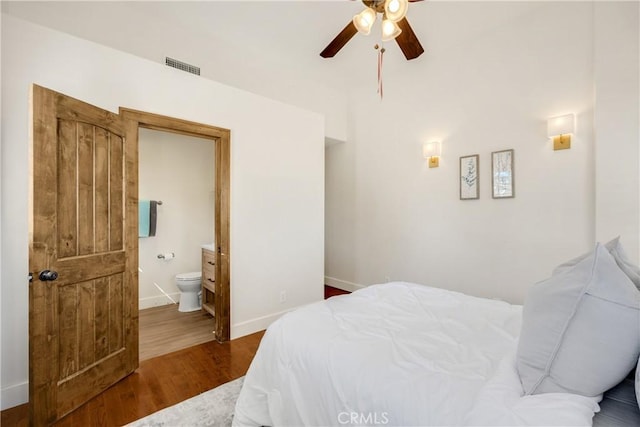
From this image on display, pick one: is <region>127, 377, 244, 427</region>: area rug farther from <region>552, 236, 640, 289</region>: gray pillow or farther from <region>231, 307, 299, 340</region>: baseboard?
<region>552, 236, 640, 289</region>: gray pillow

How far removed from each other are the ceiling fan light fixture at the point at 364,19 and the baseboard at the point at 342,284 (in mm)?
3396

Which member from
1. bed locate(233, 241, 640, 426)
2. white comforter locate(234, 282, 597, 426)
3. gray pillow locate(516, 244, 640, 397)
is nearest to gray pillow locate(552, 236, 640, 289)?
bed locate(233, 241, 640, 426)

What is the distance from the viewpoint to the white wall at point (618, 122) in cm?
224

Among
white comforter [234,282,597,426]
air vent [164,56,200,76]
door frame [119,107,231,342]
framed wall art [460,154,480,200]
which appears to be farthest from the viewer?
framed wall art [460,154,480,200]

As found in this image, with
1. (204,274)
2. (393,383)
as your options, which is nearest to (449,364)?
(393,383)

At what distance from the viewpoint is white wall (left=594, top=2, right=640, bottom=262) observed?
2240 millimetres

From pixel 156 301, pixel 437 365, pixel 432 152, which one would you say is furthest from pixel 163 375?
pixel 432 152

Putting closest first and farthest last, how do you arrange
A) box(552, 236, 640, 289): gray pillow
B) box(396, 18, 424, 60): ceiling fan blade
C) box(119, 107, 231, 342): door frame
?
box(552, 236, 640, 289): gray pillow, box(396, 18, 424, 60): ceiling fan blade, box(119, 107, 231, 342): door frame

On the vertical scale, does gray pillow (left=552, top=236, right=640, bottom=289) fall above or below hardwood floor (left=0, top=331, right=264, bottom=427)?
above

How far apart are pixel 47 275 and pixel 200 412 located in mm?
1201

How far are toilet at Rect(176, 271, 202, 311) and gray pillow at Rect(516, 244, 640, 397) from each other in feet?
11.2

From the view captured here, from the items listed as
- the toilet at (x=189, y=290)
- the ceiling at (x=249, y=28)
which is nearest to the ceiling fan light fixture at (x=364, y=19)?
the ceiling at (x=249, y=28)

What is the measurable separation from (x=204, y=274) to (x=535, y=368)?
3422 millimetres
